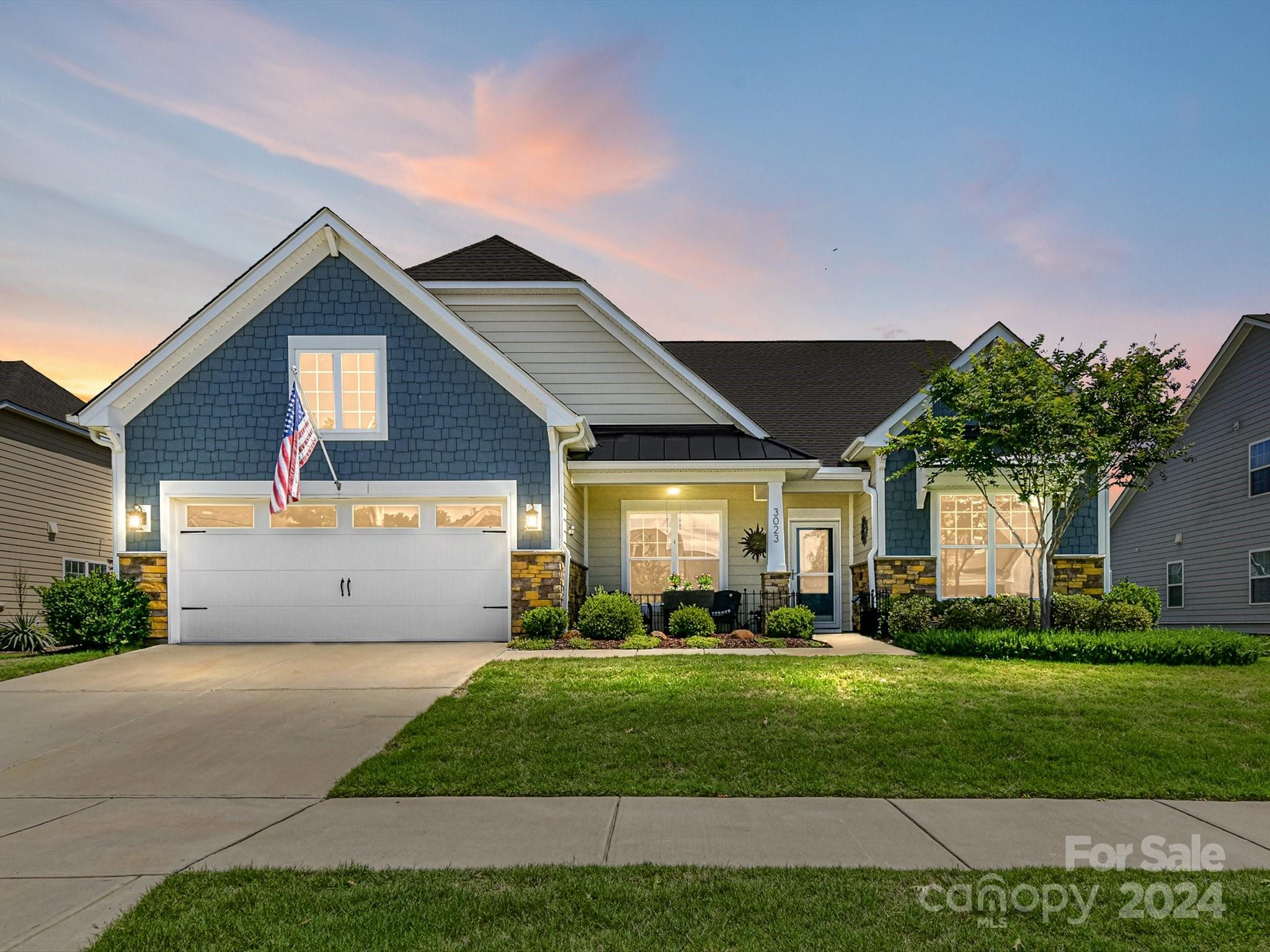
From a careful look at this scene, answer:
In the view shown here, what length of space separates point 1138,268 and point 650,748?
793 inches

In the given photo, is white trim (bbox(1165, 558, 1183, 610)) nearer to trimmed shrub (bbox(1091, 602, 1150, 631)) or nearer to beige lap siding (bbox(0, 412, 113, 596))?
trimmed shrub (bbox(1091, 602, 1150, 631))

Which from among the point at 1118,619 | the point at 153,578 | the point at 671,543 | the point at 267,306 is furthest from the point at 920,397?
the point at 153,578

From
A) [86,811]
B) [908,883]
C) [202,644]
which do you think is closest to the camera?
[908,883]

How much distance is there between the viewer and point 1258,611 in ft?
65.8

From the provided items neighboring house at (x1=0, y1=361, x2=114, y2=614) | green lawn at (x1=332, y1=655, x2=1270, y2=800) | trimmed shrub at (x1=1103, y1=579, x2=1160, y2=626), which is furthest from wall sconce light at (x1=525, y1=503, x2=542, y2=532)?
neighboring house at (x1=0, y1=361, x2=114, y2=614)

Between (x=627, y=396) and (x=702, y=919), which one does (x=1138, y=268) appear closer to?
(x=627, y=396)

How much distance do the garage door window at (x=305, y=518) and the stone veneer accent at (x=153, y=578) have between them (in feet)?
6.27

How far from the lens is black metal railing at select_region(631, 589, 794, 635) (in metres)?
15.8

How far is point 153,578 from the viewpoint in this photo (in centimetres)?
1429

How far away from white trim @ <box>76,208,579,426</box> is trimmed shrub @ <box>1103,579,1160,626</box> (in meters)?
10.1

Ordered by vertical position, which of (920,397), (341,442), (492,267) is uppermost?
(492,267)

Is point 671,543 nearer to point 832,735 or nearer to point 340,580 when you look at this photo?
point 340,580

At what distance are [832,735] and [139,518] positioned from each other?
11.8 metres

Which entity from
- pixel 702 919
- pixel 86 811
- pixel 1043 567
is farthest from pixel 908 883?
pixel 1043 567
